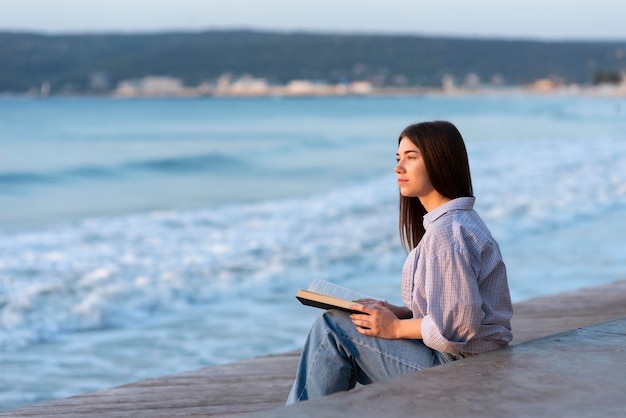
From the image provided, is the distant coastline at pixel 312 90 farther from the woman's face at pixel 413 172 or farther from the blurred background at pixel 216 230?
the woman's face at pixel 413 172

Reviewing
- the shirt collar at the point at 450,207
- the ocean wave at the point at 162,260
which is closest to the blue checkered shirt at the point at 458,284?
the shirt collar at the point at 450,207

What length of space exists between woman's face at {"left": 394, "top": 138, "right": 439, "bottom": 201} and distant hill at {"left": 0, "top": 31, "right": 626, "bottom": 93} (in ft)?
254

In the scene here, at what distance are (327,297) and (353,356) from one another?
21cm

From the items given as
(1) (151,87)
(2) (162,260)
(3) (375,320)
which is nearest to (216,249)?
(2) (162,260)

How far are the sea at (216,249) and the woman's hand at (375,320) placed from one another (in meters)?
3.00

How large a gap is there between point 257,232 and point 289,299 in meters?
4.22

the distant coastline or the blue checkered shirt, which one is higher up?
the distant coastline

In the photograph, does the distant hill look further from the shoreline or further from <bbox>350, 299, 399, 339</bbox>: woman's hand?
<bbox>350, 299, 399, 339</bbox>: woman's hand

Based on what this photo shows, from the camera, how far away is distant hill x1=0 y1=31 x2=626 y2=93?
81750 mm

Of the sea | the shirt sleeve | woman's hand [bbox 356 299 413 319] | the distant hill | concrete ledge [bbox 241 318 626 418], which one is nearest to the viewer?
concrete ledge [bbox 241 318 626 418]

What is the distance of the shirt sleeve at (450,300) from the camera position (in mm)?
2949

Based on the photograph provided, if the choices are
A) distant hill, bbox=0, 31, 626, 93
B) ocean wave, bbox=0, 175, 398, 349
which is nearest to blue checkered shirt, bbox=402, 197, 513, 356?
ocean wave, bbox=0, 175, 398, 349

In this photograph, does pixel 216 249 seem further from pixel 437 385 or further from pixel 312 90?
pixel 312 90

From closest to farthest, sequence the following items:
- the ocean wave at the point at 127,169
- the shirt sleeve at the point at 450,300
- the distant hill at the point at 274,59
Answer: the shirt sleeve at the point at 450,300, the ocean wave at the point at 127,169, the distant hill at the point at 274,59
